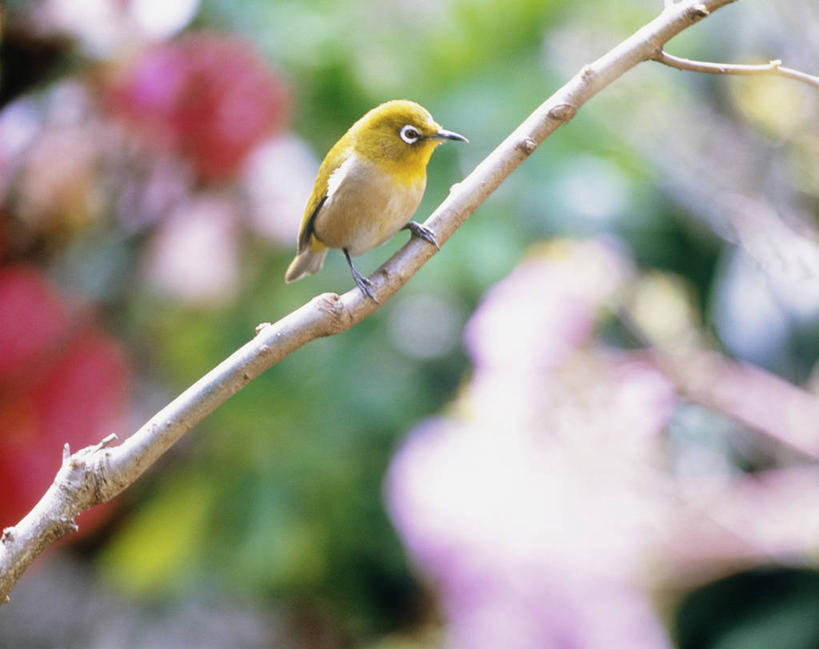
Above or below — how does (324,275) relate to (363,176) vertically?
above

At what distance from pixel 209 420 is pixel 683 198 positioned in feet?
2.35

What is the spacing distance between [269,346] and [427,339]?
3.00ft

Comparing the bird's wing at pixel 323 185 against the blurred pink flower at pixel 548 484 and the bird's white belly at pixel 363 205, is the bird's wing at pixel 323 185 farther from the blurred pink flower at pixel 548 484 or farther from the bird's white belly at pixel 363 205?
the blurred pink flower at pixel 548 484

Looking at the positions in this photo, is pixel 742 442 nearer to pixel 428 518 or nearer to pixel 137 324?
pixel 428 518

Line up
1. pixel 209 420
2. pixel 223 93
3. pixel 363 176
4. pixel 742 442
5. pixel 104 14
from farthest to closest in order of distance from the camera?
pixel 209 420, pixel 742 442, pixel 223 93, pixel 104 14, pixel 363 176

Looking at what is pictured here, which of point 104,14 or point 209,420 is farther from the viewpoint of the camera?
point 209,420

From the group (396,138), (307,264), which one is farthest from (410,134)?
(307,264)

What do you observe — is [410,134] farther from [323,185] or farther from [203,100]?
[203,100]

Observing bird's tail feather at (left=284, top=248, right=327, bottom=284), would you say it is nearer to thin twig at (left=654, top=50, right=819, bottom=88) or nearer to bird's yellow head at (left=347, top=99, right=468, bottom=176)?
bird's yellow head at (left=347, top=99, right=468, bottom=176)

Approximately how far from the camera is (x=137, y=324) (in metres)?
1.09

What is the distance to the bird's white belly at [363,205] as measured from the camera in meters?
0.59

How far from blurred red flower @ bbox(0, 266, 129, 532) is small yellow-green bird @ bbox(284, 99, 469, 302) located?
0.33 m

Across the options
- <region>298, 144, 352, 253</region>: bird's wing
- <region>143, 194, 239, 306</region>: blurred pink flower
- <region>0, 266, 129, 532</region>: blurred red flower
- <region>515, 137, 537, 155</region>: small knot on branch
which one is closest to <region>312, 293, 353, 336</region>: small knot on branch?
<region>515, 137, 537, 155</region>: small knot on branch

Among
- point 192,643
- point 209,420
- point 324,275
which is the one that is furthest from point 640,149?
point 192,643
